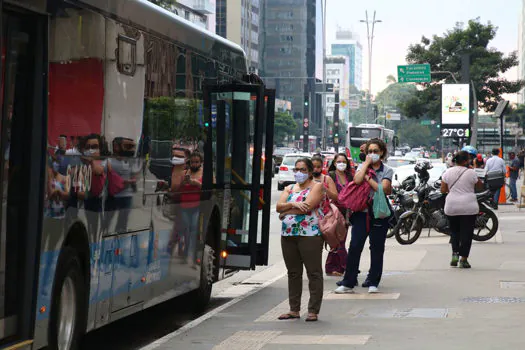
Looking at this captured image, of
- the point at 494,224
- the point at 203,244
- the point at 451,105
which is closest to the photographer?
the point at 203,244

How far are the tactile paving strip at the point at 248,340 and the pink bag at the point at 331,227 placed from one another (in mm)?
1172

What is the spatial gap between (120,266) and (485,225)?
44.6 feet

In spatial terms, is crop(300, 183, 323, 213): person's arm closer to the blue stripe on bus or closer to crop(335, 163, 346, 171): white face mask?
the blue stripe on bus

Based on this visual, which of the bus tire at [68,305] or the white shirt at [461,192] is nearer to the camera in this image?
the bus tire at [68,305]

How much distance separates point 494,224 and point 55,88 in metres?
15.2

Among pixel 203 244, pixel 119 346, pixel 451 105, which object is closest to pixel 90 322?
pixel 119 346

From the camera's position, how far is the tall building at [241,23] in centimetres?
15625

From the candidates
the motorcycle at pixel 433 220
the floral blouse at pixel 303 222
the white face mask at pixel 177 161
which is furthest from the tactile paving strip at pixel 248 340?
the motorcycle at pixel 433 220

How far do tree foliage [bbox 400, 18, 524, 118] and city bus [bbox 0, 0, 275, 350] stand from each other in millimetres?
58336

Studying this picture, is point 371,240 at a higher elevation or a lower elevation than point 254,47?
lower

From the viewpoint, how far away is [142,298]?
391 inches

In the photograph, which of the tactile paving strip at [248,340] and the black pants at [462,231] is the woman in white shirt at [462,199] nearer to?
the black pants at [462,231]

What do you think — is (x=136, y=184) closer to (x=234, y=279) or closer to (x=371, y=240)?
(x=371, y=240)

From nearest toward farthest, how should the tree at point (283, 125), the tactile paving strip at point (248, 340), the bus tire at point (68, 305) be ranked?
the bus tire at point (68, 305), the tactile paving strip at point (248, 340), the tree at point (283, 125)
